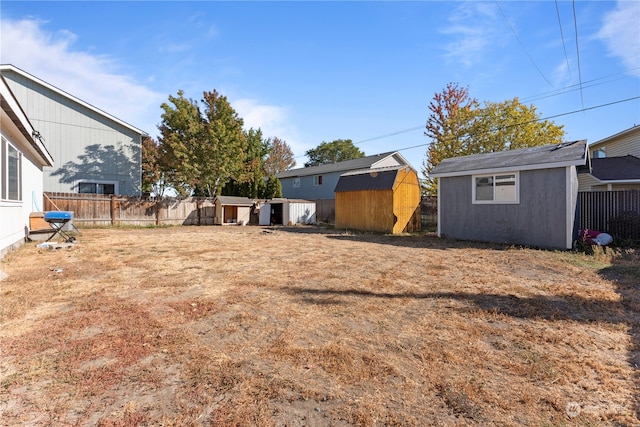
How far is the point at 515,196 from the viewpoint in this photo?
981cm

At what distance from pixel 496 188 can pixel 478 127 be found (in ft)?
45.9

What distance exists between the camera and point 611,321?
3.52 metres

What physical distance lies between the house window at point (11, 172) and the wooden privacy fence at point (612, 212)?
51.4 feet

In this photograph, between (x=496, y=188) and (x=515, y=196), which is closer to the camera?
(x=515, y=196)

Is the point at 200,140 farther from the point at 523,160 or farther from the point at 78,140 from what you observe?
the point at 523,160

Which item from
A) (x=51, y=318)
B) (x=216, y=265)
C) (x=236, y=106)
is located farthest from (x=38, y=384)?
(x=236, y=106)

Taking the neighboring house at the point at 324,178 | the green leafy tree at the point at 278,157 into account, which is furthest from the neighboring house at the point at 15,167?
the green leafy tree at the point at 278,157

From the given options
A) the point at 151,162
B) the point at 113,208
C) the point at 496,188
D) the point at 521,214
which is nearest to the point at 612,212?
the point at 521,214

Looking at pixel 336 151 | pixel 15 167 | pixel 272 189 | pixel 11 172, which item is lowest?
pixel 11 172

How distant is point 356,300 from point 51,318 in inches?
139

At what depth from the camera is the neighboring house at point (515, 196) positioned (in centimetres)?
884

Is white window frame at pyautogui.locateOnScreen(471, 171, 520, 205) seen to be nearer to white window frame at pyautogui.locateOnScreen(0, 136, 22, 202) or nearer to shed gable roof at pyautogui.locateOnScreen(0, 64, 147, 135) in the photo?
white window frame at pyautogui.locateOnScreen(0, 136, 22, 202)

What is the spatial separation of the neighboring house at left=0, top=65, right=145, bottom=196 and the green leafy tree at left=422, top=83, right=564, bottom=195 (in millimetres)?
20883

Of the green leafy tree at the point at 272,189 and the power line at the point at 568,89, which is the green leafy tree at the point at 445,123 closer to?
the power line at the point at 568,89
